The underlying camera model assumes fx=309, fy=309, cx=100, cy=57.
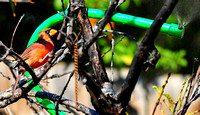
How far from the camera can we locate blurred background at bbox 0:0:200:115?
2627mm

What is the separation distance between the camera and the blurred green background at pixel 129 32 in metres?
2.63

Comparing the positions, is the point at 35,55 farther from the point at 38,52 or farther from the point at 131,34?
the point at 131,34

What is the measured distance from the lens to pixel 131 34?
9.02ft

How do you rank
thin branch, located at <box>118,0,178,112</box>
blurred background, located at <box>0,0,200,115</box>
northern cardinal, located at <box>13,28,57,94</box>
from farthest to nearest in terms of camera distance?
blurred background, located at <box>0,0,200,115</box>
northern cardinal, located at <box>13,28,57,94</box>
thin branch, located at <box>118,0,178,112</box>

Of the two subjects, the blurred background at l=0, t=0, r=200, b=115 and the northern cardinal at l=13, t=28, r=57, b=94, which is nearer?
the northern cardinal at l=13, t=28, r=57, b=94

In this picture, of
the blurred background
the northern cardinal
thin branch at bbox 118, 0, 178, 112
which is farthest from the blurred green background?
thin branch at bbox 118, 0, 178, 112

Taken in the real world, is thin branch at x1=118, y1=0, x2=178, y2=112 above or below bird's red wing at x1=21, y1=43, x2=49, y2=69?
below

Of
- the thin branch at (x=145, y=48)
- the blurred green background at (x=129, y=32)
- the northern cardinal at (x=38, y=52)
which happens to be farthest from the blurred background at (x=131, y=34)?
the thin branch at (x=145, y=48)

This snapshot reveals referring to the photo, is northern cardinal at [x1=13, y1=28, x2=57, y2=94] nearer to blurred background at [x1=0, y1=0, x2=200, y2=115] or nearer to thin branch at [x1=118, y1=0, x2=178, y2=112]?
blurred background at [x1=0, y1=0, x2=200, y2=115]

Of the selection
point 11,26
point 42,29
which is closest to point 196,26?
point 42,29

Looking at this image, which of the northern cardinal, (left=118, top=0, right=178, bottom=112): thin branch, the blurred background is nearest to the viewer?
(left=118, top=0, right=178, bottom=112): thin branch

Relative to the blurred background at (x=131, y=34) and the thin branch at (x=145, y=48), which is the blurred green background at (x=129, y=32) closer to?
the blurred background at (x=131, y=34)

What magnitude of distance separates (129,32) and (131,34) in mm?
26

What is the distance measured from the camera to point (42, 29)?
2.07m
